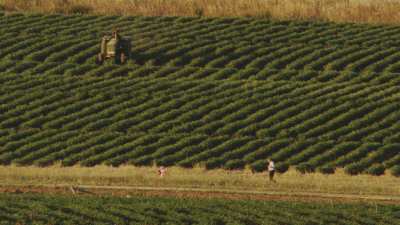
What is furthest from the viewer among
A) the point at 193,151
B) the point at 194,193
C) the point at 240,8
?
the point at 240,8

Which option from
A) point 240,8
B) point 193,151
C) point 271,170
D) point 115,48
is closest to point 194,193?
point 271,170

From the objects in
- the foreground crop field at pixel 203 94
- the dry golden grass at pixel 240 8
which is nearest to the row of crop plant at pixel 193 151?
the foreground crop field at pixel 203 94

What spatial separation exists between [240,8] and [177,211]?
37.8 meters

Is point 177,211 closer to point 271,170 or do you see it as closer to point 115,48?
point 271,170

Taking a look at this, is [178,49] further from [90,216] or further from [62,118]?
[90,216]

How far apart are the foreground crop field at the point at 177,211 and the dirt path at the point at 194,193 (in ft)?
6.35

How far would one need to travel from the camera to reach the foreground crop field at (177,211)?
51.7m

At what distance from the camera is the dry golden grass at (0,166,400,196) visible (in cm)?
6216

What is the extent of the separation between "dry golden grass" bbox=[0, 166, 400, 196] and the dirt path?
918 mm

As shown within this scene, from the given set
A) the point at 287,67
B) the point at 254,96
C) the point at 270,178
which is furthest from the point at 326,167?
the point at 287,67

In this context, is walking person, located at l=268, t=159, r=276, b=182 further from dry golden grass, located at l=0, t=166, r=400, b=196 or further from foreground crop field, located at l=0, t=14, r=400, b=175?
foreground crop field, located at l=0, t=14, r=400, b=175

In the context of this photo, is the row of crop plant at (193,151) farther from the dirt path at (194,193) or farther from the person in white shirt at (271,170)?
the dirt path at (194,193)

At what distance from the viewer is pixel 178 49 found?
80562mm

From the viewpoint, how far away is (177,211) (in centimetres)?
5434
